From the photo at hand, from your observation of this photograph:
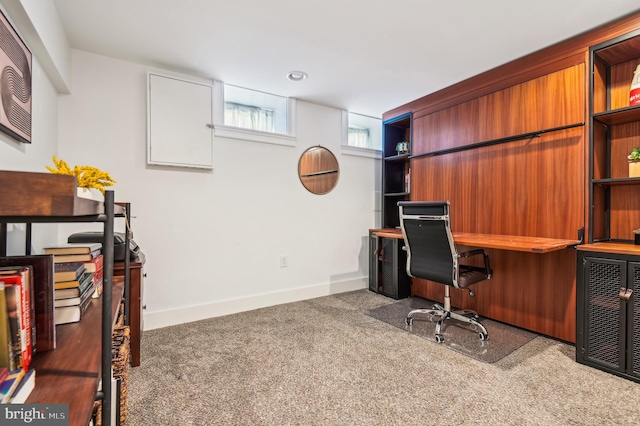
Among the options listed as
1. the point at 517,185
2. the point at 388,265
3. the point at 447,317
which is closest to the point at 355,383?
the point at 447,317

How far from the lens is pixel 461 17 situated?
2.03 m

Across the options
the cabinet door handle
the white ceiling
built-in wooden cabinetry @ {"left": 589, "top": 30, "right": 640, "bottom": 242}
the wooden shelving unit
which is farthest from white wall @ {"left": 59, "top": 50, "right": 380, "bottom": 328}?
the cabinet door handle

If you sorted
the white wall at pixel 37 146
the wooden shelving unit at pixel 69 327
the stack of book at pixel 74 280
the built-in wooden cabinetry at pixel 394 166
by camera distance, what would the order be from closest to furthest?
the wooden shelving unit at pixel 69 327
the stack of book at pixel 74 280
the white wall at pixel 37 146
the built-in wooden cabinetry at pixel 394 166

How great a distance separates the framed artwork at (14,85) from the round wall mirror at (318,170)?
229cm

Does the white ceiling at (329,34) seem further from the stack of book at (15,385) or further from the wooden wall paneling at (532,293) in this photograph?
the stack of book at (15,385)

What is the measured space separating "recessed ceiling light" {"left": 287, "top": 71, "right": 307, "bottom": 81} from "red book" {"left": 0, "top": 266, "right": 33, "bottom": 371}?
2.55m

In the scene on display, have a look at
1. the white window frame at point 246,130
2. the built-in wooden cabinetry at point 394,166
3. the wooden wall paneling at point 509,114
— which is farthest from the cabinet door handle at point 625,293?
the white window frame at point 246,130

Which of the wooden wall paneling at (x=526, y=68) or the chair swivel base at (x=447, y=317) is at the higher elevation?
the wooden wall paneling at (x=526, y=68)

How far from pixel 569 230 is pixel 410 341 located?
4.75 ft

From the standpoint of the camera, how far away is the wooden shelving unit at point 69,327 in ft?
1.49

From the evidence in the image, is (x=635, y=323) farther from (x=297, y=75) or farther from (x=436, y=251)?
(x=297, y=75)

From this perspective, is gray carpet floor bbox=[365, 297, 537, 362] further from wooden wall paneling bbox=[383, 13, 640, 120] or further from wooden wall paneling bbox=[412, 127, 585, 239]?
wooden wall paneling bbox=[383, 13, 640, 120]

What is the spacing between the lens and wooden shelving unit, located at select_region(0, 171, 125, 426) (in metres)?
0.45

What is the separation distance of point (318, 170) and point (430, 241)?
1.67 meters
